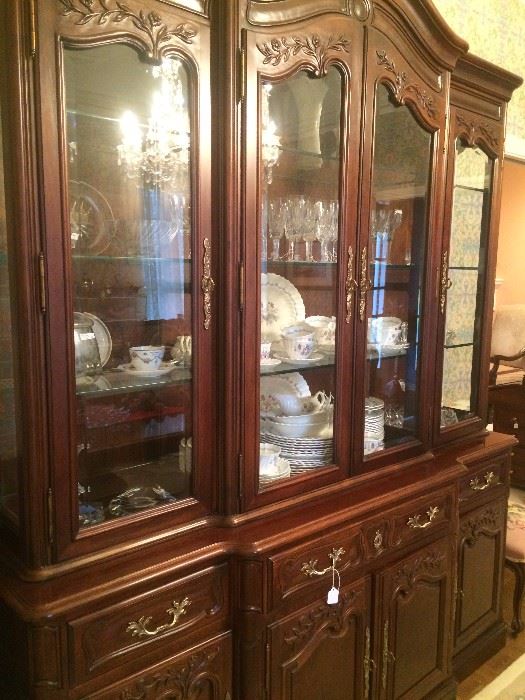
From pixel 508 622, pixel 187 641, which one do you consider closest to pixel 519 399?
pixel 508 622

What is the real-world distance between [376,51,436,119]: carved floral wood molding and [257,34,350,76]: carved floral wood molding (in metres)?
0.14

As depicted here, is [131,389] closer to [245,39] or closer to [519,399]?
[245,39]

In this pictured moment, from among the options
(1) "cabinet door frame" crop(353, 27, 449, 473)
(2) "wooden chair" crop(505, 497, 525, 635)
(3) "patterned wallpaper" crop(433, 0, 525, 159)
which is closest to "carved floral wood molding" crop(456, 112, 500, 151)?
(1) "cabinet door frame" crop(353, 27, 449, 473)

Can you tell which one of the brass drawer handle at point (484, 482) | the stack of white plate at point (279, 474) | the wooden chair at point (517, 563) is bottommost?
the wooden chair at point (517, 563)

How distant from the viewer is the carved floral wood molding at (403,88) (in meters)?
1.49

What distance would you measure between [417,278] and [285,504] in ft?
2.71

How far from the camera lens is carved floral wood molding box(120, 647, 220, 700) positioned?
1148 millimetres

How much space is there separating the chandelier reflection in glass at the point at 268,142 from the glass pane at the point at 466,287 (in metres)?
0.79

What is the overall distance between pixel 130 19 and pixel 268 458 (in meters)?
1.02

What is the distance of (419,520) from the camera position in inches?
64.3

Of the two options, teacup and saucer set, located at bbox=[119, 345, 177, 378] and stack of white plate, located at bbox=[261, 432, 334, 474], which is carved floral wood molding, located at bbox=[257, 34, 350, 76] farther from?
stack of white plate, located at bbox=[261, 432, 334, 474]

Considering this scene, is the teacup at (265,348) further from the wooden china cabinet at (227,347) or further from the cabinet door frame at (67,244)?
the cabinet door frame at (67,244)

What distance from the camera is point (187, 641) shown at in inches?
48.1

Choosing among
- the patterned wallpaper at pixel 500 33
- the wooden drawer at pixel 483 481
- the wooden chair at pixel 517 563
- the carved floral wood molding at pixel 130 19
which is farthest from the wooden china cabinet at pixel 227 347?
the patterned wallpaper at pixel 500 33
